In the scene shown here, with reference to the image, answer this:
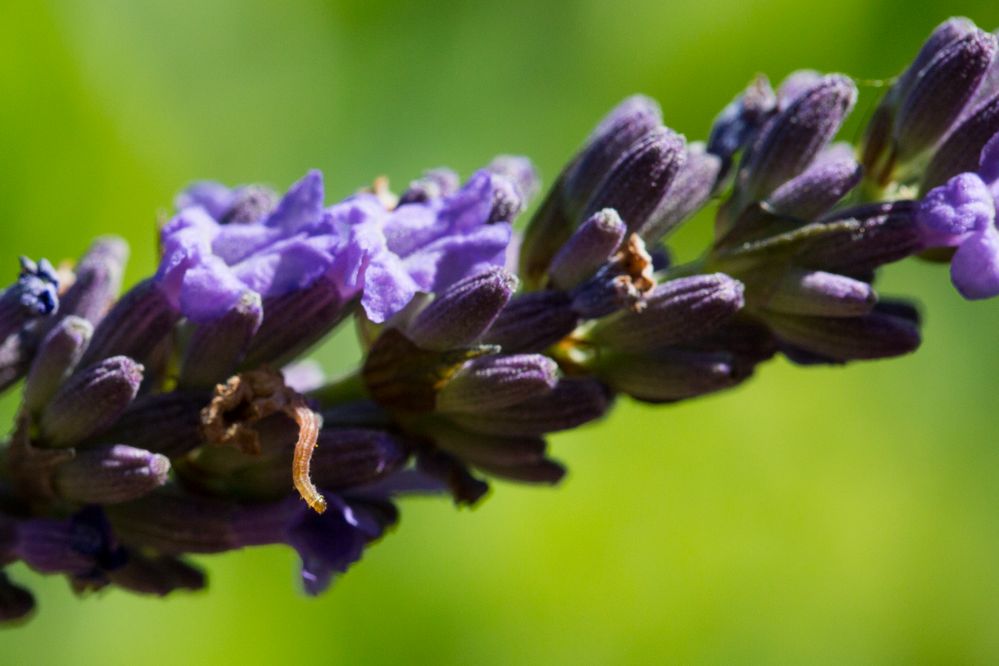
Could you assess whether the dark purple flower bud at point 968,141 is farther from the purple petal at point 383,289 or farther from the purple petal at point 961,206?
the purple petal at point 383,289

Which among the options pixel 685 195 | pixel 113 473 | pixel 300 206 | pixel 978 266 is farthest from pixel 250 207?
pixel 978 266

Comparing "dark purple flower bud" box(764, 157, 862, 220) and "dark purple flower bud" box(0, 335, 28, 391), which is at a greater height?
"dark purple flower bud" box(764, 157, 862, 220)

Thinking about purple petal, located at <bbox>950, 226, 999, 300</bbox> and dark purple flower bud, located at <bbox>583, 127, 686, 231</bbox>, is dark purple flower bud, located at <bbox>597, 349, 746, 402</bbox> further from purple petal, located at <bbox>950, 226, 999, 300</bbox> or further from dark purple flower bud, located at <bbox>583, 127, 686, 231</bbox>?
purple petal, located at <bbox>950, 226, 999, 300</bbox>

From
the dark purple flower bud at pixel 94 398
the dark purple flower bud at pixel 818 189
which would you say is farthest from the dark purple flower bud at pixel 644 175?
the dark purple flower bud at pixel 94 398

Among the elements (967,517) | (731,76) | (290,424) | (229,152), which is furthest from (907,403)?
(290,424)

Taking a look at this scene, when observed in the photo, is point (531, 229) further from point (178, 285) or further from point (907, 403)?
point (907, 403)

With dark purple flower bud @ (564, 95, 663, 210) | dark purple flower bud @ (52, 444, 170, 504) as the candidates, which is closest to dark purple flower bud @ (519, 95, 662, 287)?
dark purple flower bud @ (564, 95, 663, 210)

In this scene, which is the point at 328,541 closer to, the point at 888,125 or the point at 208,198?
the point at 208,198
